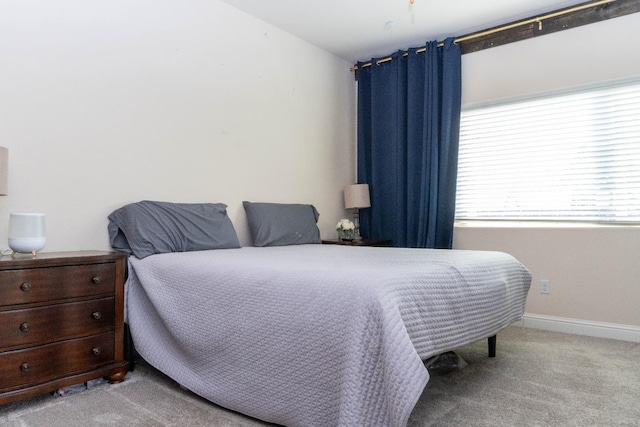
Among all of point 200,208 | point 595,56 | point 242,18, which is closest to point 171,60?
point 242,18

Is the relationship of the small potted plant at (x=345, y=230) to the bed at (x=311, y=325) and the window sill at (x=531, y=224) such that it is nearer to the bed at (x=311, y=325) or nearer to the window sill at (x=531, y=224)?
the window sill at (x=531, y=224)

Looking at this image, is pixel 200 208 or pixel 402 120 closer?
pixel 200 208

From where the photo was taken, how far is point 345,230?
4230 millimetres

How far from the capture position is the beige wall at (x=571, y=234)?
3207 millimetres

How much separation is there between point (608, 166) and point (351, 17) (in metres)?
2.33

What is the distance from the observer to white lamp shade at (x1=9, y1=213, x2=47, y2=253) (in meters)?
2.10

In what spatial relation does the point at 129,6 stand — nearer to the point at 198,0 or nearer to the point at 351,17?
the point at 198,0

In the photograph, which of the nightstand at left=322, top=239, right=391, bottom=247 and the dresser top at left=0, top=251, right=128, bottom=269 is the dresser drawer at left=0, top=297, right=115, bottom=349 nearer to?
the dresser top at left=0, top=251, right=128, bottom=269

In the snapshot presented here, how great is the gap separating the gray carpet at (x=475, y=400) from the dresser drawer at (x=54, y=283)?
49cm

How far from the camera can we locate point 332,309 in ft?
5.10

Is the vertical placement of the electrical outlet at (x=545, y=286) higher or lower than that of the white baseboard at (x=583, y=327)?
higher

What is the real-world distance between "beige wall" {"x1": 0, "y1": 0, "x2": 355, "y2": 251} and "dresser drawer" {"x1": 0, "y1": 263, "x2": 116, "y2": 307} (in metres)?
0.44

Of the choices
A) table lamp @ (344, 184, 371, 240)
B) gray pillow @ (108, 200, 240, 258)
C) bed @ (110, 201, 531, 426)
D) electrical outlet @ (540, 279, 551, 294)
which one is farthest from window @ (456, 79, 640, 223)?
gray pillow @ (108, 200, 240, 258)

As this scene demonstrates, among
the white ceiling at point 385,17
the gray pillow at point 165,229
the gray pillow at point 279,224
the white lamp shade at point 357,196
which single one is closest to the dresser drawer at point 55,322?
the gray pillow at point 165,229
